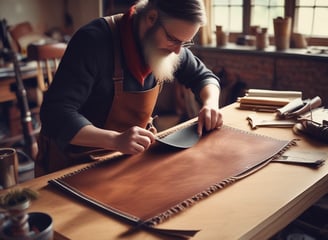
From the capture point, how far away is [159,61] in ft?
6.27

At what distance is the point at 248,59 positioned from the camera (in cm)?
386

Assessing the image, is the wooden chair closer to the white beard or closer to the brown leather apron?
the brown leather apron

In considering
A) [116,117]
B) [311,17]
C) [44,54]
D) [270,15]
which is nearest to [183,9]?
[116,117]

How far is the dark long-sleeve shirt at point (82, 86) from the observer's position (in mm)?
1602

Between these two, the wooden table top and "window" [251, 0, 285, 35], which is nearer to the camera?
the wooden table top

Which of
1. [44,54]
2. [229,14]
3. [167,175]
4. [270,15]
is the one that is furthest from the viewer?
[229,14]

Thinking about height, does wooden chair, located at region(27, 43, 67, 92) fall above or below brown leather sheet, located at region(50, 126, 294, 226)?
above

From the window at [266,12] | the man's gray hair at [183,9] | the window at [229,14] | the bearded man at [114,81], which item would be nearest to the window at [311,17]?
the window at [266,12]

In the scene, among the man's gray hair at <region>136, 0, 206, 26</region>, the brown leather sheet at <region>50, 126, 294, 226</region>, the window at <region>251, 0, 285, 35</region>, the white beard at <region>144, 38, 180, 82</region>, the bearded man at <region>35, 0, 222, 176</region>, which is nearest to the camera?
the brown leather sheet at <region>50, 126, 294, 226</region>

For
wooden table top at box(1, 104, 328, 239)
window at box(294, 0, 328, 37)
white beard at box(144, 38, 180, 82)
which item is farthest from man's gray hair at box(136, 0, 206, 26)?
window at box(294, 0, 328, 37)

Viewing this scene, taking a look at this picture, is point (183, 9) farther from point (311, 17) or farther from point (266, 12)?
point (266, 12)

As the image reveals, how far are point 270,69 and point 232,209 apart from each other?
2.62 metres

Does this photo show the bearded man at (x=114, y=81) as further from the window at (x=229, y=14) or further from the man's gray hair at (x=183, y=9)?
the window at (x=229, y=14)

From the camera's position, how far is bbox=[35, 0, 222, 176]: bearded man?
1589 millimetres
